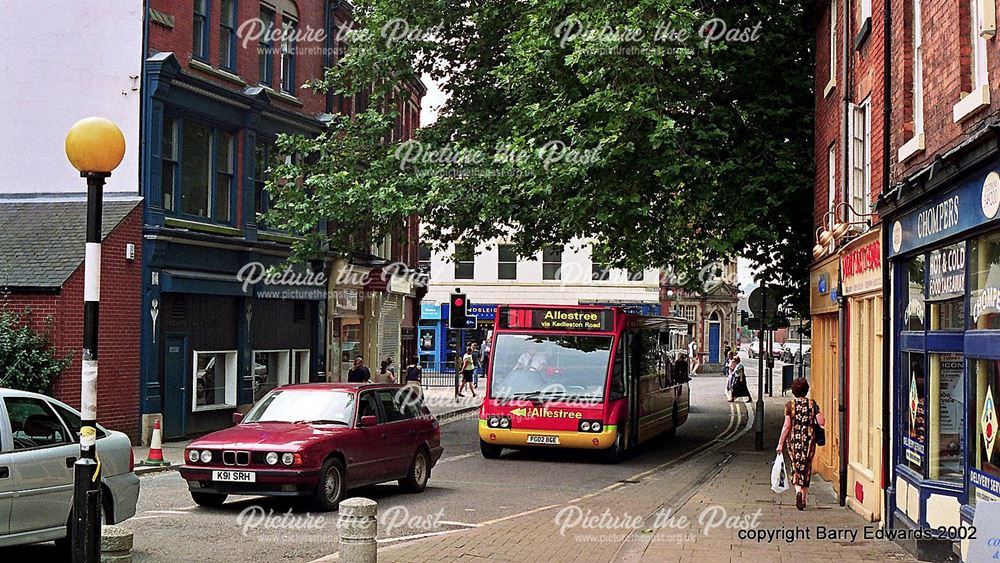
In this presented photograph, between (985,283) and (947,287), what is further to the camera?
(947,287)

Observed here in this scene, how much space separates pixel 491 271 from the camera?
65188 millimetres

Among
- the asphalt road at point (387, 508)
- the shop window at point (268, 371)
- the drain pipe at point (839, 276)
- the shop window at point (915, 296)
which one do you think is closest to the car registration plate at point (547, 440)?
the asphalt road at point (387, 508)

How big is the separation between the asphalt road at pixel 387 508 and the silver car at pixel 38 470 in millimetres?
982

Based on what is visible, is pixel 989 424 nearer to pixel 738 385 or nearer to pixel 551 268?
pixel 738 385

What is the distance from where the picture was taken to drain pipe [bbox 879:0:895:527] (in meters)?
11.9

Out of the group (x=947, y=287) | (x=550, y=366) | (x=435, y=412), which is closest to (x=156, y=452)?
(x=550, y=366)

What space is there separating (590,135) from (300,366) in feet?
42.6

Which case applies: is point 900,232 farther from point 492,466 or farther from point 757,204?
point 492,466

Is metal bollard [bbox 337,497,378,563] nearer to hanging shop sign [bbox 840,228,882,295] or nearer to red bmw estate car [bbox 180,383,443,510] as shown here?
red bmw estate car [bbox 180,383,443,510]

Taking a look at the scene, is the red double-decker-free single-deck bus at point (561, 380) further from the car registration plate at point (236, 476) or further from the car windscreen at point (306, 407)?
the car registration plate at point (236, 476)

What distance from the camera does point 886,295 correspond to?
39.8 ft

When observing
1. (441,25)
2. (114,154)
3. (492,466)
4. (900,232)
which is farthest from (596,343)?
(114,154)

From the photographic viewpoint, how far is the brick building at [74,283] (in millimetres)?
19922

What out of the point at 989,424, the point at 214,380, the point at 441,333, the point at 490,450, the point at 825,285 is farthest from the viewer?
the point at 441,333
